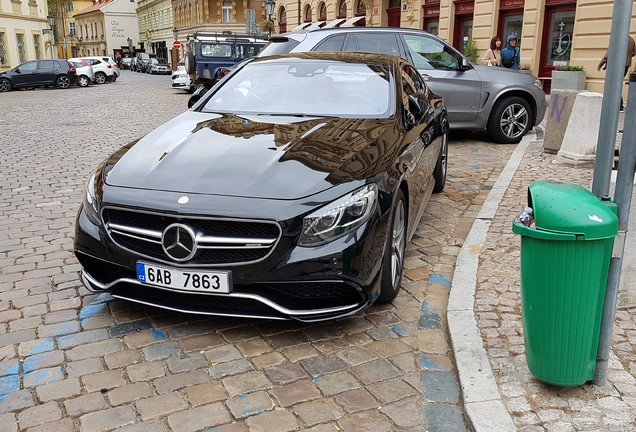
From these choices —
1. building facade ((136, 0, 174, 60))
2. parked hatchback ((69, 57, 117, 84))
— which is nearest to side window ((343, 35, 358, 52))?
parked hatchback ((69, 57, 117, 84))

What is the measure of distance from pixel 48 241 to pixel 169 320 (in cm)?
214

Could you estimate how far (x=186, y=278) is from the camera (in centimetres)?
326

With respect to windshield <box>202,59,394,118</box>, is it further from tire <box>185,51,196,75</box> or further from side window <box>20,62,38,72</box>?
side window <box>20,62,38,72</box>

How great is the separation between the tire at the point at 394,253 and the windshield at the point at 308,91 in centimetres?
85

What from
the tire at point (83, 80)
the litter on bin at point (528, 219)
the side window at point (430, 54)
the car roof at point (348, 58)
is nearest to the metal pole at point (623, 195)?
the litter on bin at point (528, 219)

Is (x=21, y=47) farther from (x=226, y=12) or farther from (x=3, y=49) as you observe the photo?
(x=226, y=12)

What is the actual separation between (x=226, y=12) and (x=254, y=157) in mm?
52842

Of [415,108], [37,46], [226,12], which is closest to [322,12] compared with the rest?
[226,12]

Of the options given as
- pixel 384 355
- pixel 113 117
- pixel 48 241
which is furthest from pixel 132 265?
pixel 113 117

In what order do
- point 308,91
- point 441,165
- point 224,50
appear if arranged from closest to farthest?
point 308,91
point 441,165
point 224,50

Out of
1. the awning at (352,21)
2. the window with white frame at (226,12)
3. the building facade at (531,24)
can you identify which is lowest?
the building facade at (531,24)

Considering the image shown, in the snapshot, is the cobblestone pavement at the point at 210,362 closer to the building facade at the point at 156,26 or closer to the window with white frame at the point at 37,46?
the window with white frame at the point at 37,46

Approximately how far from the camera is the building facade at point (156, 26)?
67625 millimetres

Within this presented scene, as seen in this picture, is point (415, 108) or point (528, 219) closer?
point (528, 219)
